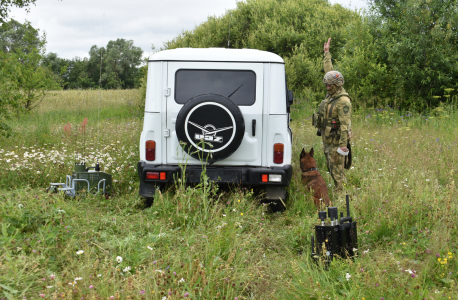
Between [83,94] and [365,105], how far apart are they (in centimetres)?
1477

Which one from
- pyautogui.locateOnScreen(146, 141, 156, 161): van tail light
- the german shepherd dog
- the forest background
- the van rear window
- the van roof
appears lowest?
the german shepherd dog

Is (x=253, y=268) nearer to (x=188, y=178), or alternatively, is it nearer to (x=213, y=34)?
(x=188, y=178)

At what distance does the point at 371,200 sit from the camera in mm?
4469

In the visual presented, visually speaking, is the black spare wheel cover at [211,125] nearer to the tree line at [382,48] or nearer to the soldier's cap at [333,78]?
the soldier's cap at [333,78]

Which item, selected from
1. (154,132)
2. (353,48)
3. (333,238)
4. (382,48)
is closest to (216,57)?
(154,132)

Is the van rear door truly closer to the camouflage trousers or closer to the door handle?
the door handle

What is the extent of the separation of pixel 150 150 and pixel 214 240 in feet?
5.78

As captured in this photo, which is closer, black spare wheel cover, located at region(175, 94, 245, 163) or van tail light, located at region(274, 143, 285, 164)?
black spare wheel cover, located at region(175, 94, 245, 163)

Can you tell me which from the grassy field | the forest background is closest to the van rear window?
the grassy field

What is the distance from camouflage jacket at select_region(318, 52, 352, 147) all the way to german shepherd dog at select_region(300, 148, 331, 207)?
0.44 meters

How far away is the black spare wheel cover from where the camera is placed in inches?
169

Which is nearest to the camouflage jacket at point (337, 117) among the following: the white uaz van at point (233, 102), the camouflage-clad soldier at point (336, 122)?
the camouflage-clad soldier at point (336, 122)

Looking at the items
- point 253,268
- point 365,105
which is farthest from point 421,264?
point 365,105

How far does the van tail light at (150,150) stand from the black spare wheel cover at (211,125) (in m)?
0.42
